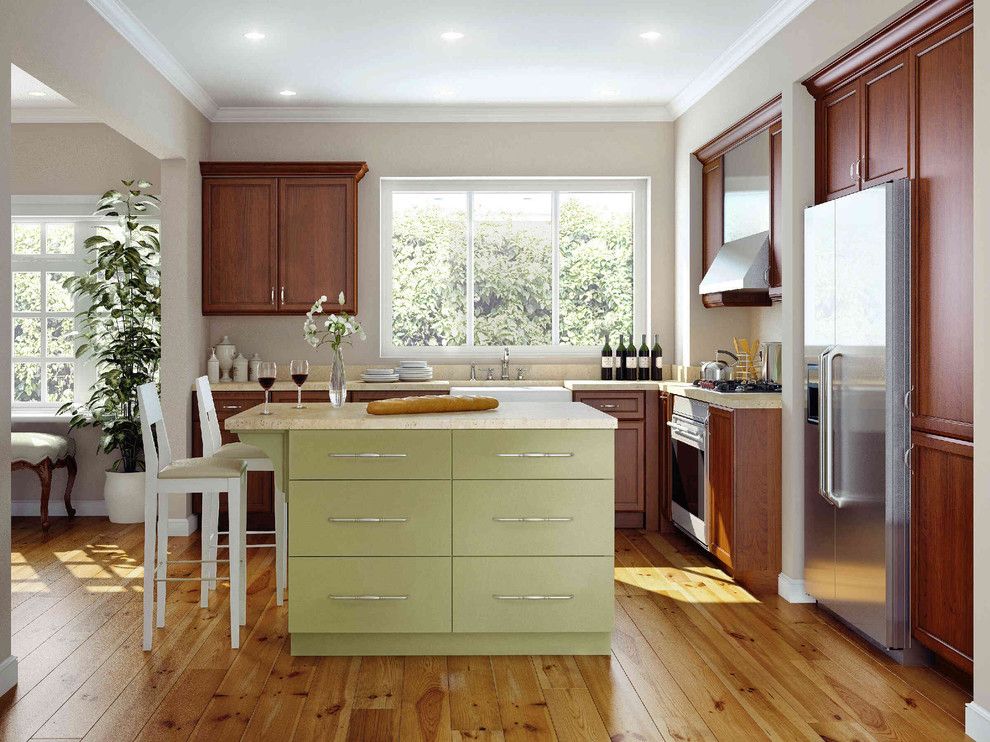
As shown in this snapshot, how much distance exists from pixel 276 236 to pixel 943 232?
13.2ft

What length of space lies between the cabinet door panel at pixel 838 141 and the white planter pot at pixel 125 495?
4319 mm

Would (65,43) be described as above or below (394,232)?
above

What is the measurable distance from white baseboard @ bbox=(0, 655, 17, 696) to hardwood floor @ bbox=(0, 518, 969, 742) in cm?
5

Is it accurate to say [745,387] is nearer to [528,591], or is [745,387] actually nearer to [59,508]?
[528,591]

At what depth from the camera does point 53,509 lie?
19.9 feet

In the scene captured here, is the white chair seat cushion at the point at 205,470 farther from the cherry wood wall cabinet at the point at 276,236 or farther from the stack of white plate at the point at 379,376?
the cherry wood wall cabinet at the point at 276,236

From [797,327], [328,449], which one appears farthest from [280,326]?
[797,327]

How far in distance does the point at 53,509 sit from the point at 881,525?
5160mm

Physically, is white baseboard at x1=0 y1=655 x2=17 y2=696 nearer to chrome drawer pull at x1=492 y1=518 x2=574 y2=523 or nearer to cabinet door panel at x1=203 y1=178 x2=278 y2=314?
chrome drawer pull at x1=492 y1=518 x2=574 y2=523

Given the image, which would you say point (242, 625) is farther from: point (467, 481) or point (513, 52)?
point (513, 52)

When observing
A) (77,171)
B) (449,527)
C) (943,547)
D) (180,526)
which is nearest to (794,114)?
(943,547)

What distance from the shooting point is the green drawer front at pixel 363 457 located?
3264 mm

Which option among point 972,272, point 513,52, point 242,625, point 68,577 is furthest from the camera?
point 513,52

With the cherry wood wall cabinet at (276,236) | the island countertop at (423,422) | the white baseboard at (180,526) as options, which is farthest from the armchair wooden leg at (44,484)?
the island countertop at (423,422)
